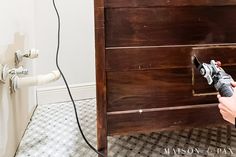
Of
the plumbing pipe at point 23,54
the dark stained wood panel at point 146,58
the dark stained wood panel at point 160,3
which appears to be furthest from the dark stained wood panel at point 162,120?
the plumbing pipe at point 23,54

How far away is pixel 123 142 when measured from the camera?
3.01 ft

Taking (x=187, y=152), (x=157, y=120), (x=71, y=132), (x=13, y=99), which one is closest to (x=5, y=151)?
(x=13, y=99)

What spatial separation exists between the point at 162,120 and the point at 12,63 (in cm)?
47

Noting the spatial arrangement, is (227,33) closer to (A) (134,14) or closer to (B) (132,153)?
(A) (134,14)

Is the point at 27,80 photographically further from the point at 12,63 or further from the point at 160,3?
the point at 160,3

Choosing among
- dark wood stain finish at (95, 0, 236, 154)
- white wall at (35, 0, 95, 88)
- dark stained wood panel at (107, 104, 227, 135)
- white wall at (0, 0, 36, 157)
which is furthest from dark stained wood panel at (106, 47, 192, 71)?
white wall at (35, 0, 95, 88)

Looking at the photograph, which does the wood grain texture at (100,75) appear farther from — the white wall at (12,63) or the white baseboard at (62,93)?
the white baseboard at (62,93)

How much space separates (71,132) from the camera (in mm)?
979

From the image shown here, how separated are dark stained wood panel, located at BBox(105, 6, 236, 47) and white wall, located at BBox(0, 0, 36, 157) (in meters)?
0.31

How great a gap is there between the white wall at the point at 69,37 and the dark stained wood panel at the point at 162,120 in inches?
24.6

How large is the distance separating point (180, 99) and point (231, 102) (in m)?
0.18

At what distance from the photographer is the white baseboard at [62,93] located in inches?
48.3

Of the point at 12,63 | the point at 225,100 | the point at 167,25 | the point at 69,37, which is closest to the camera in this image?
the point at 225,100

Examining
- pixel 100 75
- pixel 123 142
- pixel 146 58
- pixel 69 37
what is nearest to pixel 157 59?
pixel 146 58
